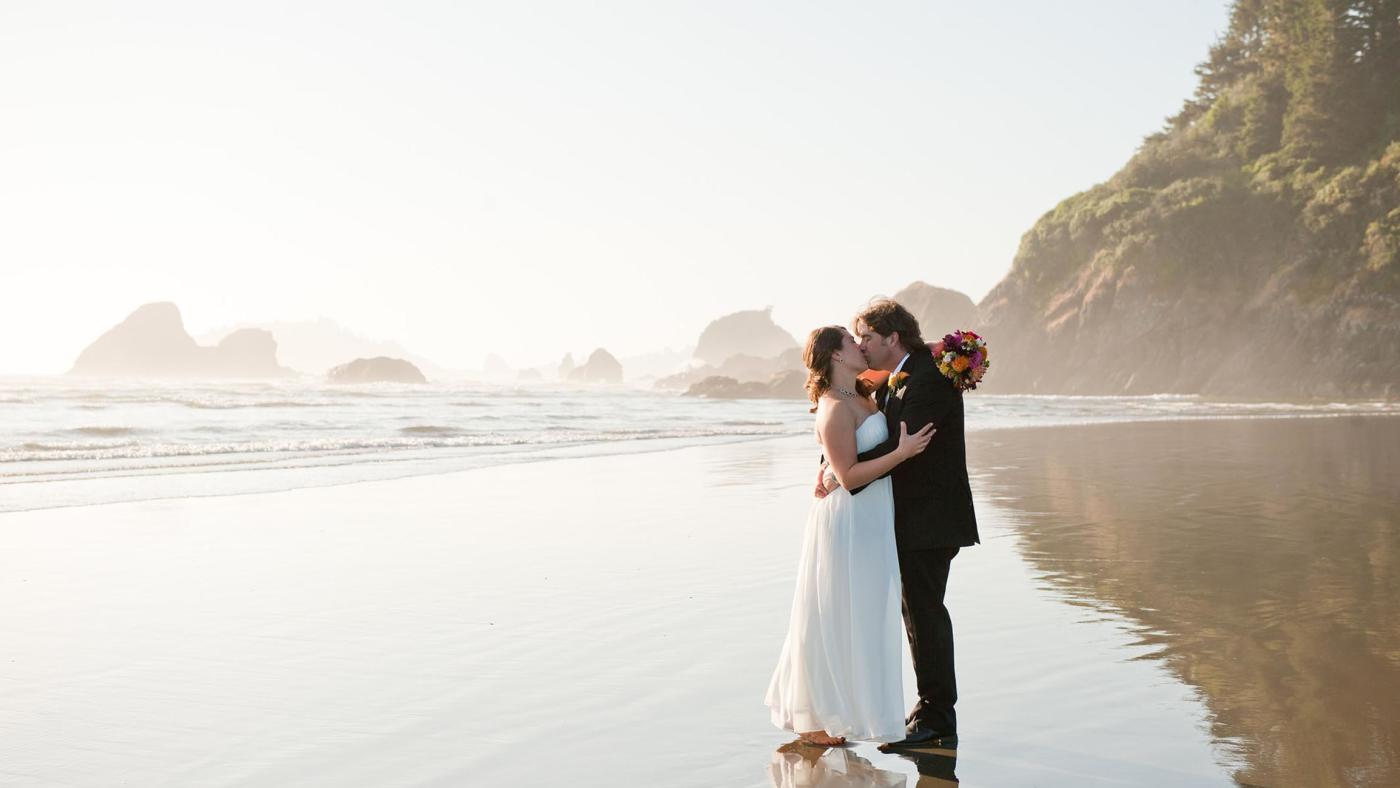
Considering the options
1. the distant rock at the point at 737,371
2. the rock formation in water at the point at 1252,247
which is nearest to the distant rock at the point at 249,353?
the distant rock at the point at 737,371

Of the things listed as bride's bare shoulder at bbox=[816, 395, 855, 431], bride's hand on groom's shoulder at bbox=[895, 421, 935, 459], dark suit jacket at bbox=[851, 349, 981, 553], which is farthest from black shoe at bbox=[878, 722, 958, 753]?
bride's bare shoulder at bbox=[816, 395, 855, 431]

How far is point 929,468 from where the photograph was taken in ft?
16.3

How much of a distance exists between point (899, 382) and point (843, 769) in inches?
66.7

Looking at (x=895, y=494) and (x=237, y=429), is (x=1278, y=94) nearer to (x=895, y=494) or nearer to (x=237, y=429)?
(x=237, y=429)

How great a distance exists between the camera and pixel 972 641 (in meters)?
6.34

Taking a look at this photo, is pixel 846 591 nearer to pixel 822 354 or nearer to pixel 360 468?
pixel 822 354

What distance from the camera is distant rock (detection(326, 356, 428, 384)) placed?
111 m

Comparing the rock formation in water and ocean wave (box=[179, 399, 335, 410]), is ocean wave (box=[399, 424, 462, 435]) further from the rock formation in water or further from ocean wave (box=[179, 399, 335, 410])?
the rock formation in water

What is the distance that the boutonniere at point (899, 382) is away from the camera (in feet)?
16.1

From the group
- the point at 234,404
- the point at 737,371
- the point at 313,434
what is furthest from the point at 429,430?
the point at 737,371

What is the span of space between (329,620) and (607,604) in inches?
71.4

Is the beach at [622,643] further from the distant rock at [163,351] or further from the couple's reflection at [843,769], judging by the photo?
the distant rock at [163,351]

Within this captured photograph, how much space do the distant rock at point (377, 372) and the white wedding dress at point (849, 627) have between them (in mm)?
108505

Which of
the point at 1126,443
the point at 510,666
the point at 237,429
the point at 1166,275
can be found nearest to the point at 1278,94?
the point at 1166,275
